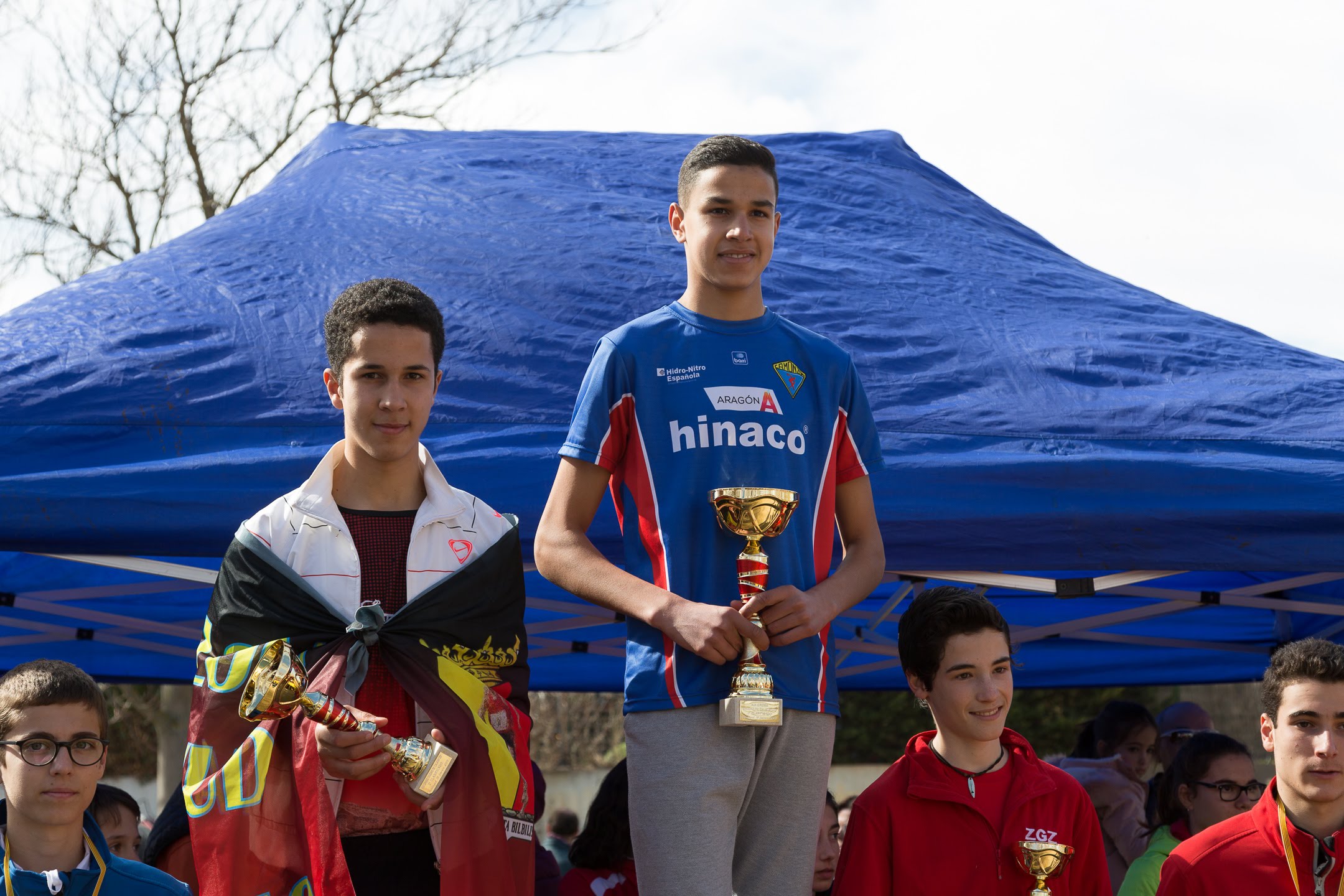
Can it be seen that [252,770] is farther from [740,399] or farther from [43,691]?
[740,399]

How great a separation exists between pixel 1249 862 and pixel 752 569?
146cm

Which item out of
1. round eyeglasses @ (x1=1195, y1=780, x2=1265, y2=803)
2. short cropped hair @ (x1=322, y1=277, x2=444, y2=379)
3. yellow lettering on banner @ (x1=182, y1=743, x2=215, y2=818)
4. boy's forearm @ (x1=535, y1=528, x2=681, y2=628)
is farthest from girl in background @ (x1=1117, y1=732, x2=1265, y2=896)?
yellow lettering on banner @ (x1=182, y1=743, x2=215, y2=818)

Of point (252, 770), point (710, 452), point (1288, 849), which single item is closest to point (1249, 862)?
point (1288, 849)

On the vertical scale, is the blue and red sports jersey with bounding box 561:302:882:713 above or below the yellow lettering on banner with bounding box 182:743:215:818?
above

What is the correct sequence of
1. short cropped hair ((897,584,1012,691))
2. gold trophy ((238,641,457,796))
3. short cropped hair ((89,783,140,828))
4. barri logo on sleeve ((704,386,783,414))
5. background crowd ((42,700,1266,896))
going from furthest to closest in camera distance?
background crowd ((42,700,1266,896)), short cropped hair ((89,783,140,828)), short cropped hair ((897,584,1012,691)), barri logo on sleeve ((704,386,783,414)), gold trophy ((238,641,457,796))

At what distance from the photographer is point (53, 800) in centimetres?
280

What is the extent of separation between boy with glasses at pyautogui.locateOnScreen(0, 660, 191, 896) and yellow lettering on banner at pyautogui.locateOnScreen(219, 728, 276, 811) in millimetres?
281

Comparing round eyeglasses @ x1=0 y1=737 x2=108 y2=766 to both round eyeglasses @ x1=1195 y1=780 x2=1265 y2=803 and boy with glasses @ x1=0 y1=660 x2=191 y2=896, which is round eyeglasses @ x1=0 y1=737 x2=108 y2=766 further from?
round eyeglasses @ x1=1195 y1=780 x2=1265 y2=803

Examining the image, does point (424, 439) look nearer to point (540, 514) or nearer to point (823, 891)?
point (540, 514)

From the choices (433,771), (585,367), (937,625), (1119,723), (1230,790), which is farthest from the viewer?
(1119,723)

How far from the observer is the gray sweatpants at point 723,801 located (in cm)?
264

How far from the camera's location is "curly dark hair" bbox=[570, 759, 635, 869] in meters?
4.48

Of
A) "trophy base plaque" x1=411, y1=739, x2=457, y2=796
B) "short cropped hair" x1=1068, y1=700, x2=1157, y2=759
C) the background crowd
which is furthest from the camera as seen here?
"short cropped hair" x1=1068, y1=700, x2=1157, y2=759

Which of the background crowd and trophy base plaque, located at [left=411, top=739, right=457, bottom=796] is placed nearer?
trophy base plaque, located at [left=411, top=739, right=457, bottom=796]
